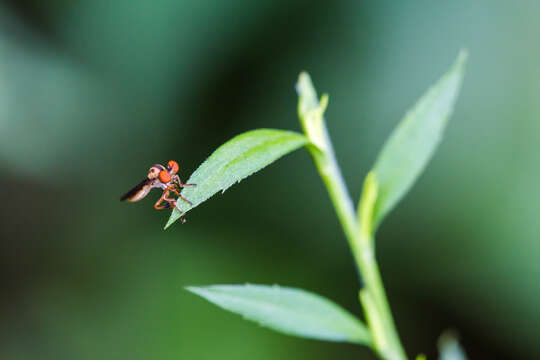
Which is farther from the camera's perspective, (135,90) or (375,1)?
(135,90)

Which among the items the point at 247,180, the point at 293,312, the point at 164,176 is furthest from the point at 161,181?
the point at 247,180

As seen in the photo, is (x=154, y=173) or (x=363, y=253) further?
(x=154, y=173)

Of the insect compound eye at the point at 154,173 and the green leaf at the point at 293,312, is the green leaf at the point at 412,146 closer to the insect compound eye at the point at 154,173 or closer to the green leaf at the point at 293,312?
the green leaf at the point at 293,312

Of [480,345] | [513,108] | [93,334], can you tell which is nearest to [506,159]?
[513,108]

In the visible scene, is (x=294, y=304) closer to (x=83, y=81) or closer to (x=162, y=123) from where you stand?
(x=162, y=123)

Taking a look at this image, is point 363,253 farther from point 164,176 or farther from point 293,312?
point 164,176

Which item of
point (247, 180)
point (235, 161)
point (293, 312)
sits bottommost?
point (293, 312)
